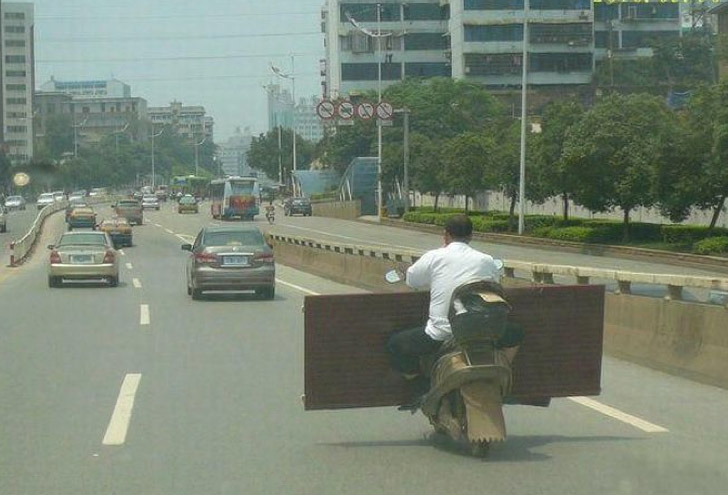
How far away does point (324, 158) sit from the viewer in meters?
122

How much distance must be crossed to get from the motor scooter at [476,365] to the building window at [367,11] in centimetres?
11174

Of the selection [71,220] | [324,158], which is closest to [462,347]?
[71,220]

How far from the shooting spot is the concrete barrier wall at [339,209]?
90750mm

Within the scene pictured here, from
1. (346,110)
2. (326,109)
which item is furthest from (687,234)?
(326,109)

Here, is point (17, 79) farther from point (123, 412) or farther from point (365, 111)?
point (123, 412)

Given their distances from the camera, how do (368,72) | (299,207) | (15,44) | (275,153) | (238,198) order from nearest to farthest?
1. (15,44)
2. (238,198)
3. (299,207)
4. (368,72)
5. (275,153)

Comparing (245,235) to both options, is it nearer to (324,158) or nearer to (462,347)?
(462,347)

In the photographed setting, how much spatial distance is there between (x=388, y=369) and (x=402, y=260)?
20.4 meters

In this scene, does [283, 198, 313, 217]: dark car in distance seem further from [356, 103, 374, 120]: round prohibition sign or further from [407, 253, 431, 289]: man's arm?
[407, 253, 431, 289]: man's arm

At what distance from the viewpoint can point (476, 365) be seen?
8.49 m

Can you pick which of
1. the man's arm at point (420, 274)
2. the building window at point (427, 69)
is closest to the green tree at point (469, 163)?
the building window at point (427, 69)

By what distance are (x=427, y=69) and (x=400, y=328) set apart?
4398 inches

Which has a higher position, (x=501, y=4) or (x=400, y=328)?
(x=501, y=4)

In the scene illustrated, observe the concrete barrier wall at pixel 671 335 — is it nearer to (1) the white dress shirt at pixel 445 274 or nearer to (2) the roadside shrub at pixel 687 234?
(1) the white dress shirt at pixel 445 274
